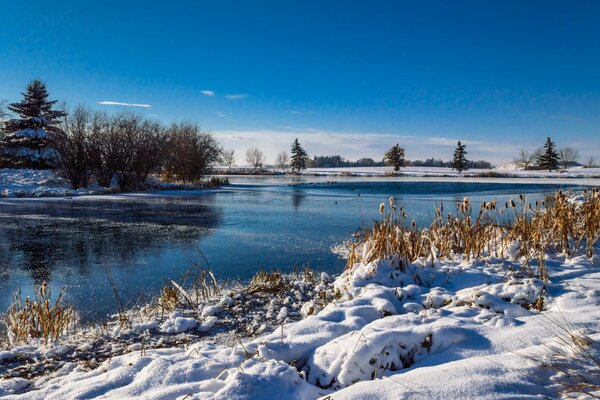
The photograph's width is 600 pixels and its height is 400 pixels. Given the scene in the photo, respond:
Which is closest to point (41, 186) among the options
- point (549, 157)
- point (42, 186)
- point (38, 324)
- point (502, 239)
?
point (42, 186)

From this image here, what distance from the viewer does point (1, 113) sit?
34875mm

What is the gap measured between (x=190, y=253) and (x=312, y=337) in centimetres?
569

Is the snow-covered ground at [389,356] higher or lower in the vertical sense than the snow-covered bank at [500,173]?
lower

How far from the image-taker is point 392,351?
2.52 metres

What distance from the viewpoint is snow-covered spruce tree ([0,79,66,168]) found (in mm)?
31766

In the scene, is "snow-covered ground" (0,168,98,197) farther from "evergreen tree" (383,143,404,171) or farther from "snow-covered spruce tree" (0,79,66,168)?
"evergreen tree" (383,143,404,171)

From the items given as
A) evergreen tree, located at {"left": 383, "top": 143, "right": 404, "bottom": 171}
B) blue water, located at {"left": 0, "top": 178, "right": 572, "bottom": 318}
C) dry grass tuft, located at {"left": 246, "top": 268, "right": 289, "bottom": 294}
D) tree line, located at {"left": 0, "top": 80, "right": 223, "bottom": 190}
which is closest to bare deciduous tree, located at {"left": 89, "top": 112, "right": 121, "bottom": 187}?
tree line, located at {"left": 0, "top": 80, "right": 223, "bottom": 190}

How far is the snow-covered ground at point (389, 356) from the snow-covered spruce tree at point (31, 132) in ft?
108

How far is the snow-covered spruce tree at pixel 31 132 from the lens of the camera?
3177 centimetres

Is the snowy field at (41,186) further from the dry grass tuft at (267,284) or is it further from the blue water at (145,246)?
the dry grass tuft at (267,284)

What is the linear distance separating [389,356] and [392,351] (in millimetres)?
44

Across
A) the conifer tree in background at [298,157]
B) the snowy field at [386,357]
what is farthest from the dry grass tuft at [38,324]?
the conifer tree in background at [298,157]

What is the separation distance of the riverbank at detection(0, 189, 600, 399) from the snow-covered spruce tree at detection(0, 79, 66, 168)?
1289 inches

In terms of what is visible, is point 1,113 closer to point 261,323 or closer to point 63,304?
point 63,304
